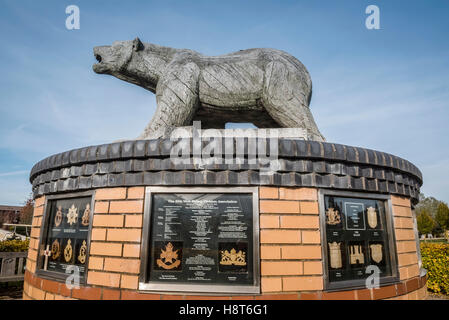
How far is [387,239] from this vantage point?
A: 3.23m

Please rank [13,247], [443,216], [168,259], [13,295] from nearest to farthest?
[168,259], [13,295], [13,247], [443,216]

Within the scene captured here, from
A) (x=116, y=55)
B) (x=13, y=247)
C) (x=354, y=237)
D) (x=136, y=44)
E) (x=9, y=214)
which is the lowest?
(x=13, y=247)

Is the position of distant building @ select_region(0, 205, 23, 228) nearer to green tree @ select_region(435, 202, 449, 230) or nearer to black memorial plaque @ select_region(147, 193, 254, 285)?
black memorial plaque @ select_region(147, 193, 254, 285)

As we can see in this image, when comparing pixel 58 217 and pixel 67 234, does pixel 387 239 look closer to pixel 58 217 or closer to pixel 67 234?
pixel 67 234

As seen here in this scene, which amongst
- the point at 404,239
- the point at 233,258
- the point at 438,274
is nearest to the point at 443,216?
the point at 438,274

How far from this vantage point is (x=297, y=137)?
11.6ft

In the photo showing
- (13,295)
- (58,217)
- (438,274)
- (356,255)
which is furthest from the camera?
(438,274)

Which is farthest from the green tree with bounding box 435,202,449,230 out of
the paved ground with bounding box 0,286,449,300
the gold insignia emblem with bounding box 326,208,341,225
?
the gold insignia emblem with bounding box 326,208,341,225

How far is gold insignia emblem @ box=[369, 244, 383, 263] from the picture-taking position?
310cm

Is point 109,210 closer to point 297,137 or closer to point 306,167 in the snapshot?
point 306,167

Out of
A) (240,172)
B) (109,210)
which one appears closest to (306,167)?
(240,172)

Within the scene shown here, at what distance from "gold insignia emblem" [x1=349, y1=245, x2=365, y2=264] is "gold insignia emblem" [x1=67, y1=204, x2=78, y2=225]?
10.0 ft

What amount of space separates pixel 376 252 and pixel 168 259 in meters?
2.26

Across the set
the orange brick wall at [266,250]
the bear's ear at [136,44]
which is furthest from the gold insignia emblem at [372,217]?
the bear's ear at [136,44]
